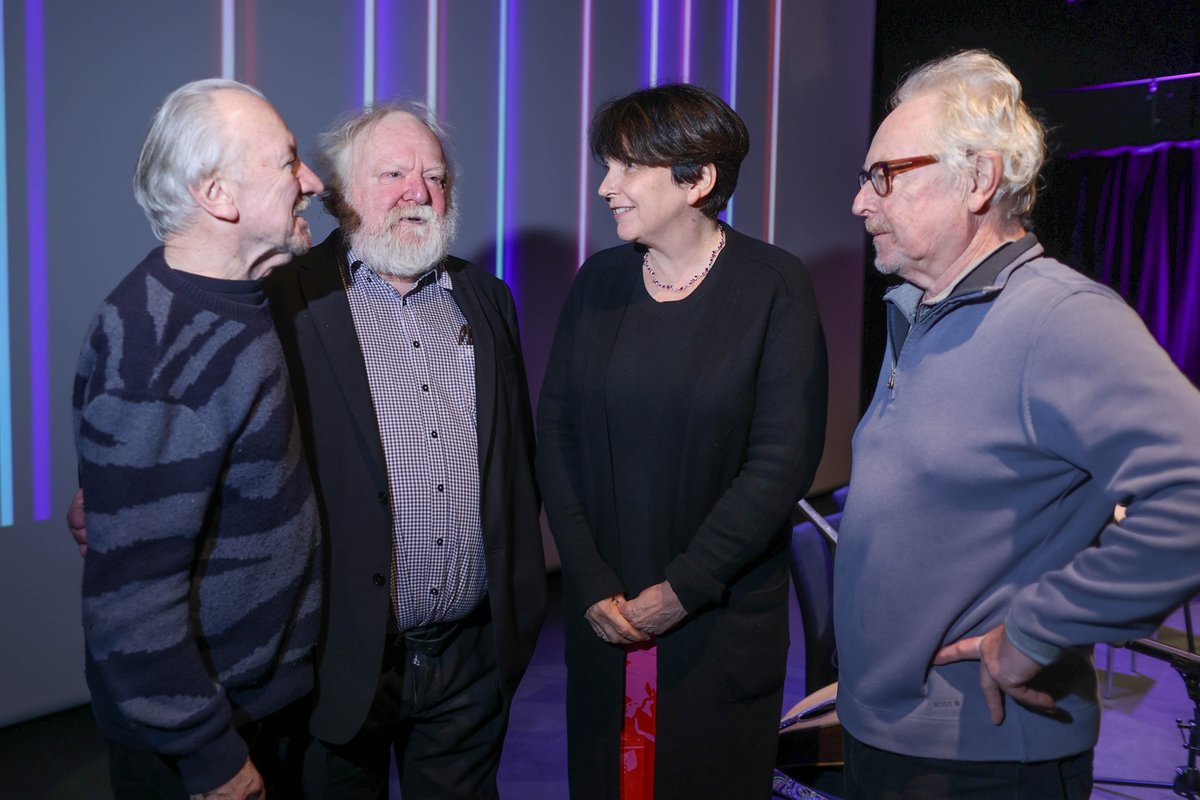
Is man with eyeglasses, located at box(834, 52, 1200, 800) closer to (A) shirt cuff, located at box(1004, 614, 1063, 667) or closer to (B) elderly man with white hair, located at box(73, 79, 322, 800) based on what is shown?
(A) shirt cuff, located at box(1004, 614, 1063, 667)

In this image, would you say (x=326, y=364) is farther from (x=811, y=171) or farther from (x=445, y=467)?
(x=811, y=171)

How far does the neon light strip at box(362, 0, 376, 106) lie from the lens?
136 inches

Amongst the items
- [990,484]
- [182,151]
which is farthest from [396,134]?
[990,484]

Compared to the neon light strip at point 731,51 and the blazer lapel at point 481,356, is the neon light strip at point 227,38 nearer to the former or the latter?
the blazer lapel at point 481,356

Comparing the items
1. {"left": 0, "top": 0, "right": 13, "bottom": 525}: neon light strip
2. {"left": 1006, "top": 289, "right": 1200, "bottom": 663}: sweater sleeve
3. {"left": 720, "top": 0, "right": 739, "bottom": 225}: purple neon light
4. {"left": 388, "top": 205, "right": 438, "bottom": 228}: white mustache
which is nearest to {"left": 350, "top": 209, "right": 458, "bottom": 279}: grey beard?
{"left": 388, "top": 205, "right": 438, "bottom": 228}: white mustache

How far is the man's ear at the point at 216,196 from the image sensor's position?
4.22ft

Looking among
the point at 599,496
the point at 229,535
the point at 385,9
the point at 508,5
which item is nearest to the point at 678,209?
the point at 599,496

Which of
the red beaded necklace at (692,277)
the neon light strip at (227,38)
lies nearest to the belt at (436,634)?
the red beaded necklace at (692,277)

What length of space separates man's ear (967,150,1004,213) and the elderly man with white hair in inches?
36.9

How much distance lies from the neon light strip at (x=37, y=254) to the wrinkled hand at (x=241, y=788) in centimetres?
194

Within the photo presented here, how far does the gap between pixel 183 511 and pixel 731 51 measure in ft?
14.8

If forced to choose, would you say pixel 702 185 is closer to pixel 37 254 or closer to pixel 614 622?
pixel 614 622

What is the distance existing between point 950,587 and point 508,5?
3.43m

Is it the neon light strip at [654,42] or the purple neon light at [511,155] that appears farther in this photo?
the neon light strip at [654,42]
